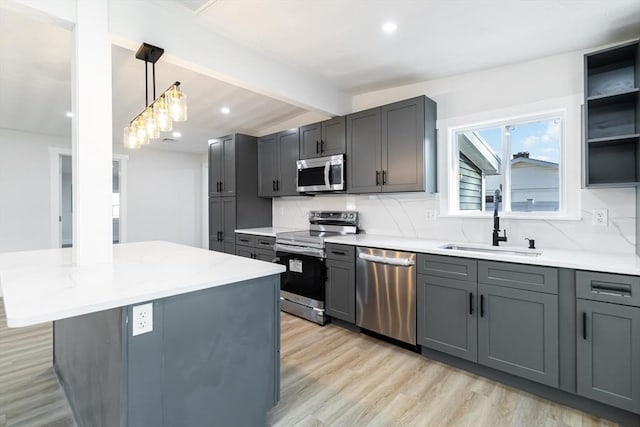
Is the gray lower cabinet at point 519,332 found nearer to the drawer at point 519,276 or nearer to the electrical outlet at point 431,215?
the drawer at point 519,276

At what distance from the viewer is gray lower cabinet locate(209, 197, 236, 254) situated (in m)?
4.45

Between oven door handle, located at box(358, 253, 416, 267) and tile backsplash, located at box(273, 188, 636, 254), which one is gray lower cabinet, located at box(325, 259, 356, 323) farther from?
tile backsplash, located at box(273, 188, 636, 254)

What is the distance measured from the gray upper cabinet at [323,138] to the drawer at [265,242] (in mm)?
1112

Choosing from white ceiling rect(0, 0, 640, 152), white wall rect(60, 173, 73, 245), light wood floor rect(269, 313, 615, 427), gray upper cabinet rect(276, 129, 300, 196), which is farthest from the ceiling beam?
white wall rect(60, 173, 73, 245)

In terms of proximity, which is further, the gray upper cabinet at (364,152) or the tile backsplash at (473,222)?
the gray upper cabinet at (364,152)

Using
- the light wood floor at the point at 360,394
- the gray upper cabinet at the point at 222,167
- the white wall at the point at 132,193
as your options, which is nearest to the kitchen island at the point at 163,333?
the light wood floor at the point at 360,394

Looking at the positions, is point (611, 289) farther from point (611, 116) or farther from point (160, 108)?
point (160, 108)

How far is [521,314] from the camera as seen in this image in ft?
6.73

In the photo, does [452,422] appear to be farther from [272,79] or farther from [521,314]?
[272,79]

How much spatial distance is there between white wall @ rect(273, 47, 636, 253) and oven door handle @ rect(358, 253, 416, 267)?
700mm

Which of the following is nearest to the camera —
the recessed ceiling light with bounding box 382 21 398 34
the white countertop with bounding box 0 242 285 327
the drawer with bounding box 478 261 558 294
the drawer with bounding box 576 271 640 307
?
the white countertop with bounding box 0 242 285 327

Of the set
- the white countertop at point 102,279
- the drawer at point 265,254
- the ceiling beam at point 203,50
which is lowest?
the drawer at point 265,254

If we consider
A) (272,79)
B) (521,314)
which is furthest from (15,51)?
(521,314)

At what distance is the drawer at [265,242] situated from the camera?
383 cm
